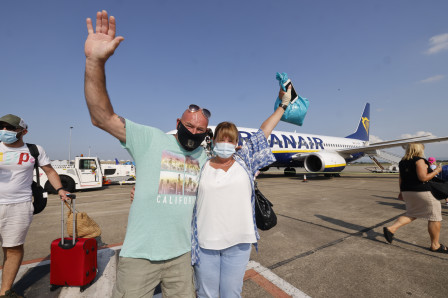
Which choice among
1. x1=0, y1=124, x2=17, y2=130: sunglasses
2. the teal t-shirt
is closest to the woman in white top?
the teal t-shirt

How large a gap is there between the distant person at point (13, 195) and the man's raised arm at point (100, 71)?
163cm

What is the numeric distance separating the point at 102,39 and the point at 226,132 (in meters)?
1.04

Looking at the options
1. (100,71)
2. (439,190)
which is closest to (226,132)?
(100,71)

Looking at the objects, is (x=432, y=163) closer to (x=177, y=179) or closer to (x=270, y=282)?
(x=270, y=282)

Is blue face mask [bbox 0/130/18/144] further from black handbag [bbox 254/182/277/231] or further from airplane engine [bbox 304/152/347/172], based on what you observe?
airplane engine [bbox 304/152/347/172]

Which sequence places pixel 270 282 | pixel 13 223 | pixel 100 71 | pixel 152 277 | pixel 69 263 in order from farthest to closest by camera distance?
pixel 270 282, pixel 69 263, pixel 13 223, pixel 152 277, pixel 100 71

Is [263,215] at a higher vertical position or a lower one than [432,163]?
lower

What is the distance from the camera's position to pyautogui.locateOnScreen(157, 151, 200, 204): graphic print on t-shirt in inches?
57.0

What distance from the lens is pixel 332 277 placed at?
258 cm

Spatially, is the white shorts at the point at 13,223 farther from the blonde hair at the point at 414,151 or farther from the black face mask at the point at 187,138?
the blonde hair at the point at 414,151

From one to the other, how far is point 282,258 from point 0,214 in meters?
3.39

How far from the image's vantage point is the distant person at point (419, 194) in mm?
3281

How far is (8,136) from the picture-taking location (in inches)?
88.6

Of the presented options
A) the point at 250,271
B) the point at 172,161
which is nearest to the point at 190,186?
the point at 172,161
